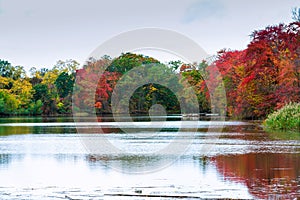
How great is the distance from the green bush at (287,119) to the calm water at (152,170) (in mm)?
7386

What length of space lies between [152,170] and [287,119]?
18211mm

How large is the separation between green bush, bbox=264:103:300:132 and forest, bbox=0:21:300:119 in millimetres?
5594

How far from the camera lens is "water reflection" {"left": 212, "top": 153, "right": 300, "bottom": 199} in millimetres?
11305

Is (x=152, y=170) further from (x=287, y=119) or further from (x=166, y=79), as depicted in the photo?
(x=166, y=79)

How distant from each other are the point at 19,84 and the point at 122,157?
62799 millimetres

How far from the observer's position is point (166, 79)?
251 ft

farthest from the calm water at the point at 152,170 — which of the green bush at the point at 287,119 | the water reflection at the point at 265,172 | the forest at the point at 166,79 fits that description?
the forest at the point at 166,79

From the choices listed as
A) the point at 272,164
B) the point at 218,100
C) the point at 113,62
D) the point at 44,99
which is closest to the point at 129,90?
the point at 113,62

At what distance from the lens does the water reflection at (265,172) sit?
37.1 feet

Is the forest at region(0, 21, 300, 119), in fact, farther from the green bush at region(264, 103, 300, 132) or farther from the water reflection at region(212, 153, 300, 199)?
the water reflection at region(212, 153, 300, 199)

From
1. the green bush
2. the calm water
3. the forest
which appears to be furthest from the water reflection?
the forest

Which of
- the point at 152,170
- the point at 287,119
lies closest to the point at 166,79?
the point at 287,119

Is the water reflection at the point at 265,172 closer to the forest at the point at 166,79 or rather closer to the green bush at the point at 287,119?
the green bush at the point at 287,119

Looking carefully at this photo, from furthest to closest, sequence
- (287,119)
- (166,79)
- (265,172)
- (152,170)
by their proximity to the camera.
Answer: (166,79)
(287,119)
(152,170)
(265,172)
